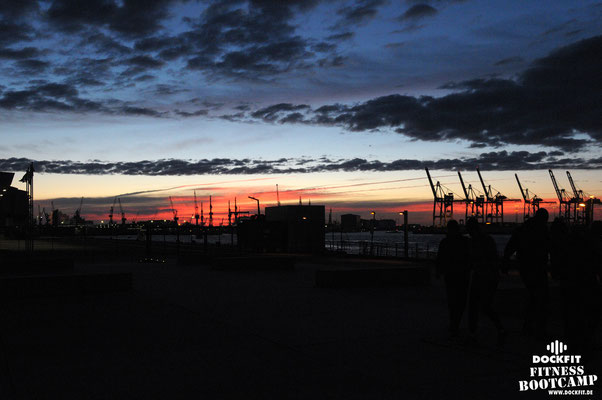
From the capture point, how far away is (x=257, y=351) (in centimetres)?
754

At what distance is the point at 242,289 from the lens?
15875mm

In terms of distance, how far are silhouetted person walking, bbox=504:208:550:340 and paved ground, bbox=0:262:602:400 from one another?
0.35 metres

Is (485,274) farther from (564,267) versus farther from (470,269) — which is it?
(564,267)

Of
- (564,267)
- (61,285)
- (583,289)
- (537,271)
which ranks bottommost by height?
(61,285)

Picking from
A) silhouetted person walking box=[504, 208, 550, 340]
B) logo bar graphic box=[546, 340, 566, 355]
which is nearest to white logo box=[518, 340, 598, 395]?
logo bar graphic box=[546, 340, 566, 355]

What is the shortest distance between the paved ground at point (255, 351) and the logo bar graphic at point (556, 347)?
0.18 meters

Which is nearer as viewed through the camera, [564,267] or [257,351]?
[564,267]

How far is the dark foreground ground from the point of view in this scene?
576cm

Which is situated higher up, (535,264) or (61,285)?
(535,264)

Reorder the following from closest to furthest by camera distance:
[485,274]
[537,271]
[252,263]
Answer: [485,274] < [537,271] < [252,263]

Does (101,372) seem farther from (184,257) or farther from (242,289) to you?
(184,257)

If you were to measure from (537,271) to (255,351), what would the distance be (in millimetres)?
4126

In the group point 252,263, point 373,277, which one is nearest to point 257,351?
point 373,277

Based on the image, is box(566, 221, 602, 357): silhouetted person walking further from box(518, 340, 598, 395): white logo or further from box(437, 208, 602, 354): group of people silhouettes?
box(518, 340, 598, 395): white logo
